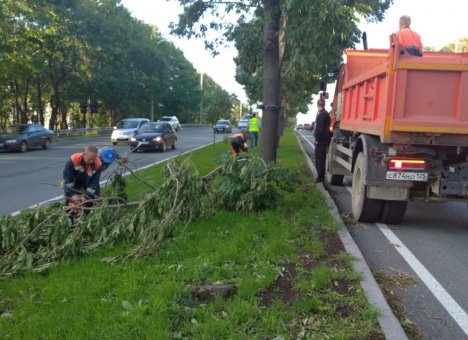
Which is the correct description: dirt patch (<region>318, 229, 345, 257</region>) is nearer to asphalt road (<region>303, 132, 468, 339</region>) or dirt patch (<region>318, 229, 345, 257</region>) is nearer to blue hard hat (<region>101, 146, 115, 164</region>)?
asphalt road (<region>303, 132, 468, 339</region>)

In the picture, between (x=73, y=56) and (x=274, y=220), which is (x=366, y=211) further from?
(x=73, y=56)

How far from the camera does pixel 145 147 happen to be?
22672 millimetres

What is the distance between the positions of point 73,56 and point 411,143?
3575 centimetres

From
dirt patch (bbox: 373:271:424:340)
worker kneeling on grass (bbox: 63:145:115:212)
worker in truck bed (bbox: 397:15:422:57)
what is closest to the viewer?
dirt patch (bbox: 373:271:424:340)

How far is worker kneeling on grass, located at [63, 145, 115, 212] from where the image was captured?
633 cm

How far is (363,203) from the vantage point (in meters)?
7.25

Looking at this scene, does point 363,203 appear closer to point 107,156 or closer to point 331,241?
point 331,241

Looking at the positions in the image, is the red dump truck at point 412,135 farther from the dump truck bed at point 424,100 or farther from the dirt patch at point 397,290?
the dirt patch at point 397,290

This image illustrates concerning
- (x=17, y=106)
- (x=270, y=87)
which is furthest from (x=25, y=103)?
(x=270, y=87)

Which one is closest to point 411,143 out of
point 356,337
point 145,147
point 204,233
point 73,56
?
point 204,233

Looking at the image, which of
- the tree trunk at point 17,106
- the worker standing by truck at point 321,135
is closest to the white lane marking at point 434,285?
the worker standing by truck at point 321,135

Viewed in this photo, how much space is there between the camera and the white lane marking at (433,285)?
4123mm

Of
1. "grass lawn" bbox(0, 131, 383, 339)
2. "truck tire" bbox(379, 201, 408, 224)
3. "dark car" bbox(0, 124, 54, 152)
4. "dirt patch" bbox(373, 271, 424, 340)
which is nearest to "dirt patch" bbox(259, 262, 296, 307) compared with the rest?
"grass lawn" bbox(0, 131, 383, 339)

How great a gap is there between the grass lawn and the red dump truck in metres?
1.39
